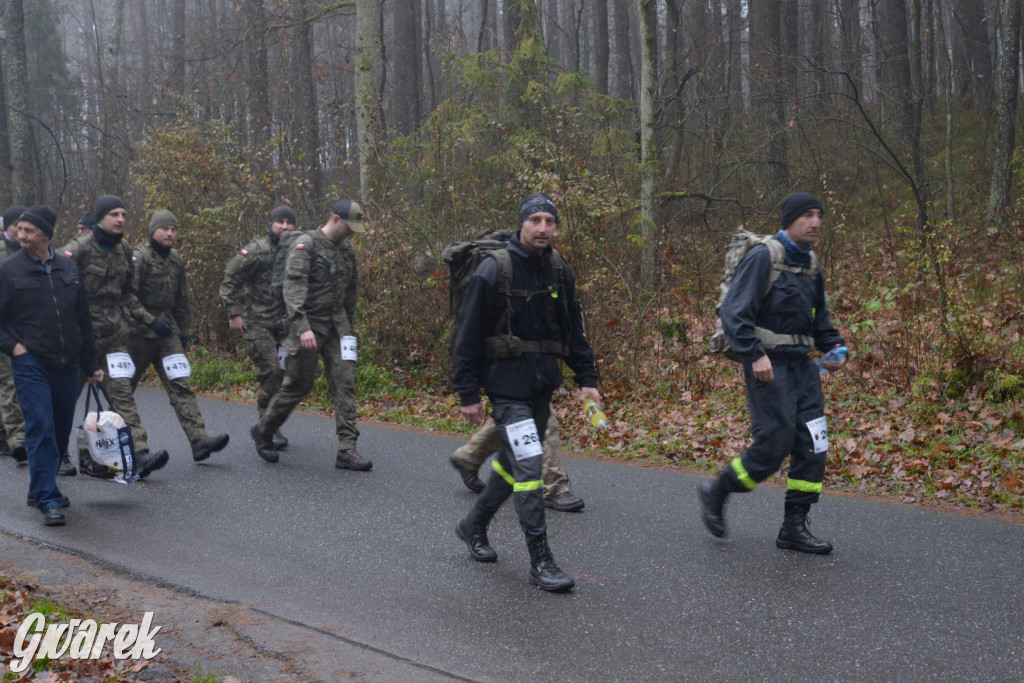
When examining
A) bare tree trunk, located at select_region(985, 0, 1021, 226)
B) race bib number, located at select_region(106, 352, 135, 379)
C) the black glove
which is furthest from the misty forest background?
race bib number, located at select_region(106, 352, 135, 379)

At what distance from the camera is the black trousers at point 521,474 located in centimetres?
527

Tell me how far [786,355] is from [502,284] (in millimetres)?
1701

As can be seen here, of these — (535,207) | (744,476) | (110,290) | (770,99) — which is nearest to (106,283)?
(110,290)

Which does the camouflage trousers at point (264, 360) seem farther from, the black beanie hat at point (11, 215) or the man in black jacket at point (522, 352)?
the man in black jacket at point (522, 352)

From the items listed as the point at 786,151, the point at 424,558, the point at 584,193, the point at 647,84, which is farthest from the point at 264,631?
the point at 786,151

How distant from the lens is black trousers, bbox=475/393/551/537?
5273mm

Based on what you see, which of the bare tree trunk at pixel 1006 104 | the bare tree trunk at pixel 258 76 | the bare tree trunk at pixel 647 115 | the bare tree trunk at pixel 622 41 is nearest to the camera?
the bare tree trunk at pixel 647 115

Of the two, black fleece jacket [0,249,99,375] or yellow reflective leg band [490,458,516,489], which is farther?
black fleece jacket [0,249,99,375]

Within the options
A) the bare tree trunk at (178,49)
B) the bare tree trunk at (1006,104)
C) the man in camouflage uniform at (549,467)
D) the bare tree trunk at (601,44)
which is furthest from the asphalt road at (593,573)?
the bare tree trunk at (178,49)

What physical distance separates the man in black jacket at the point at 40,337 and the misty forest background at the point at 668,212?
4761 millimetres

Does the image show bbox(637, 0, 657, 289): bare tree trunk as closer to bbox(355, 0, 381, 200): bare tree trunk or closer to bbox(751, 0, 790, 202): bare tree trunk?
bbox(751, 0, 790, 202): bare tree trunk

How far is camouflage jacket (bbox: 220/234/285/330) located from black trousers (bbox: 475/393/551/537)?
4536 millimetres

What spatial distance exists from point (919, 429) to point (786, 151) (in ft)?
36.9

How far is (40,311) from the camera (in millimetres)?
6914
